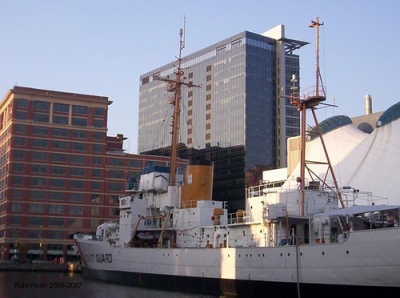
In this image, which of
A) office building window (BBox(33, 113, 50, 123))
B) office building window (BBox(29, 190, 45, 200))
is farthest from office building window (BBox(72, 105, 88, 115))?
office building window (BBox(29, 190, 45, 200))

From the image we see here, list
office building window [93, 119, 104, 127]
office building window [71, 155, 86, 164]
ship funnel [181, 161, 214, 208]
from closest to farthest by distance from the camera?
1. ship funnel [181, 161, 214, 208]
2. office building window [71, 155, 86, 164]
3. office building window [93, 119, 104, 127]

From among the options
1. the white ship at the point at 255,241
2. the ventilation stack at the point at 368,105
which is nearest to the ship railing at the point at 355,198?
the white ship at the point at 255,241

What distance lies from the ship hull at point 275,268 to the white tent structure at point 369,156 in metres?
22.9

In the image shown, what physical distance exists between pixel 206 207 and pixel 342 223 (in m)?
11.8

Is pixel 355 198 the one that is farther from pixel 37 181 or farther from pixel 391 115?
pixel 37 181

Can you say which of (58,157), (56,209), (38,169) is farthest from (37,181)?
(56,209)

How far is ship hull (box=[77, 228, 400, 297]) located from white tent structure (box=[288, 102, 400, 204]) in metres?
22.9

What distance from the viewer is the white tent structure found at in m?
57.8

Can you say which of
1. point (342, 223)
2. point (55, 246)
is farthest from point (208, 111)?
point (342, 223)

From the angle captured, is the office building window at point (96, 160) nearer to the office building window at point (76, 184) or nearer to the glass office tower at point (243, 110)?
the office building window at point (76, 184)

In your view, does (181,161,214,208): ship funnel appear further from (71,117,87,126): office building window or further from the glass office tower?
the glass office tower

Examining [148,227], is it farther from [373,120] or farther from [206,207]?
[373,120]

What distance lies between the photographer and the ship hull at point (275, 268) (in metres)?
27.0

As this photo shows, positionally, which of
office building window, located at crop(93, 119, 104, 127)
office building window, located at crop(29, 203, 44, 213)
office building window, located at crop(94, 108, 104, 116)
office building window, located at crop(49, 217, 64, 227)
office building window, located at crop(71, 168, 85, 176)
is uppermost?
office building window, located at crop(94, 108, 104, 116)
